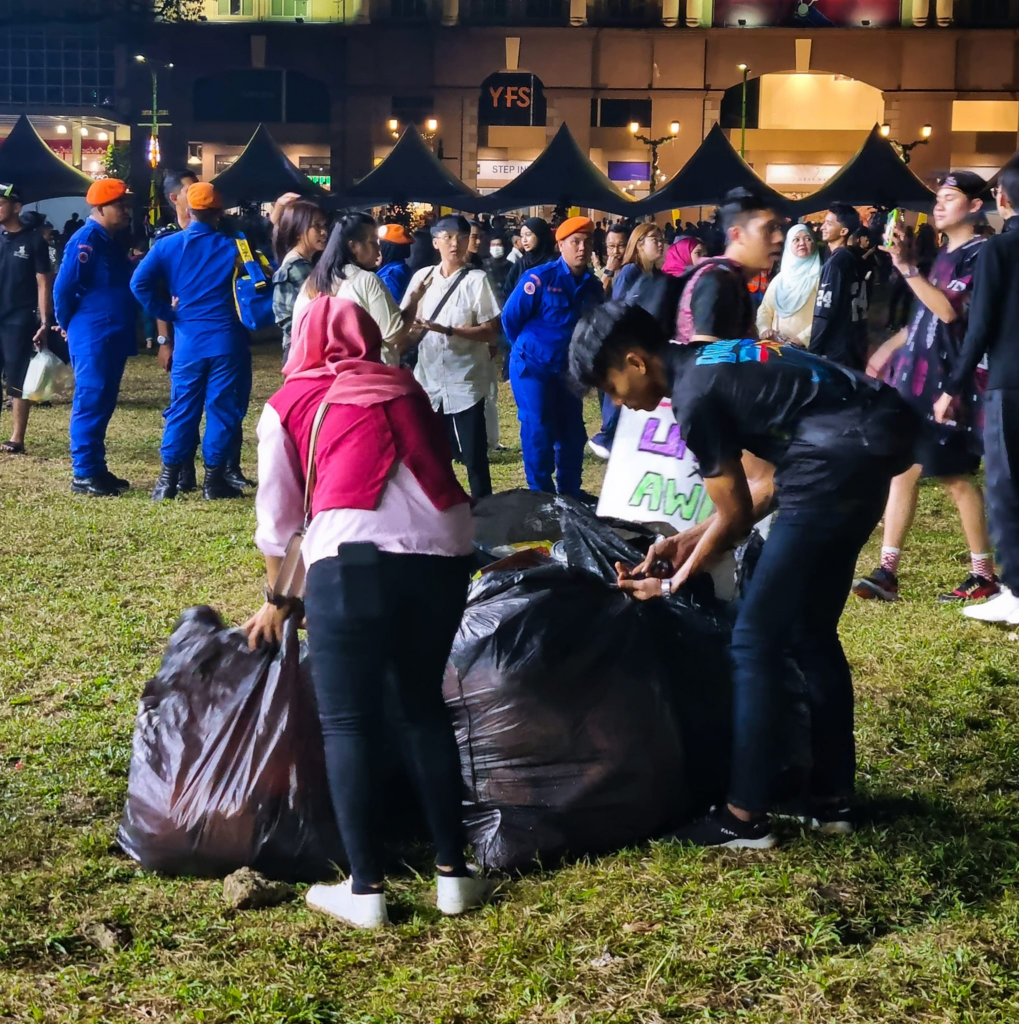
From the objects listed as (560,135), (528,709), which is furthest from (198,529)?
(560,135)

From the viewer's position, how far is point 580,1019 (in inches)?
105

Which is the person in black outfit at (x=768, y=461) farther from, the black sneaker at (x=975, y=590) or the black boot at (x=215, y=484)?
the black boot at (x=215, y=484)

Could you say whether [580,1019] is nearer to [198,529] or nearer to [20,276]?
[198,529]

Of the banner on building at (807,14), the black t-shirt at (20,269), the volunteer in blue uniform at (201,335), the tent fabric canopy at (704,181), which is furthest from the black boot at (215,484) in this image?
the banner on building at (807,14)

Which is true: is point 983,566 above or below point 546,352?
below

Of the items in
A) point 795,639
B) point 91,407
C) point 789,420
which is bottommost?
point 795,639

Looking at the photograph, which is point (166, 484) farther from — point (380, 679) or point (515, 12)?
point (515, 12)

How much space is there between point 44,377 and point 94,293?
1.20m

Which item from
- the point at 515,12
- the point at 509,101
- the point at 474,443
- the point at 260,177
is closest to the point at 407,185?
the point at 260,177

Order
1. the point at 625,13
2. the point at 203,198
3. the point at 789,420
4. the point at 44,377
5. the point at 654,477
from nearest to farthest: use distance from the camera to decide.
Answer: the point at 789,420 → the point at 654,477 → the point at 203,198 → the point at 44,377 → the point at 625,13

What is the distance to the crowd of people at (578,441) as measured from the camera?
114 inches

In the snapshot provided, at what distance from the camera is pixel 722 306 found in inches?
167

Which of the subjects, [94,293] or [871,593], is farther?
[94,293]

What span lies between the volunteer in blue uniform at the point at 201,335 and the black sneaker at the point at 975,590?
13.9ft
